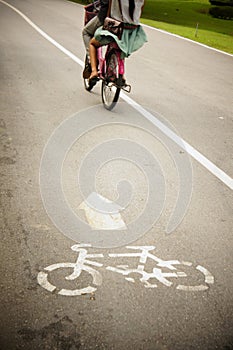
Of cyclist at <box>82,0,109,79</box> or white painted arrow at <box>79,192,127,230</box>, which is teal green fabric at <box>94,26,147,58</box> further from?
white painted arrow at <box>79,192,127,230</box>

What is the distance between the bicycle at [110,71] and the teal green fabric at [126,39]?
15 cm

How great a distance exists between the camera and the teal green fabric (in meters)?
6.66

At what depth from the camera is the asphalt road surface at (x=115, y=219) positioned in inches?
115

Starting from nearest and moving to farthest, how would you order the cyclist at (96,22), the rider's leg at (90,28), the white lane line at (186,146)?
the white lane line at (186,146), the cyclist at (96,22), the rider's leg at (90,28)

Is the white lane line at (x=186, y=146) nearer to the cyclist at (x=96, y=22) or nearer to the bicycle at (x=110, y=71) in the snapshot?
the bicycle at (x=110, y=71)

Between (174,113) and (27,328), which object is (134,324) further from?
(174,113)

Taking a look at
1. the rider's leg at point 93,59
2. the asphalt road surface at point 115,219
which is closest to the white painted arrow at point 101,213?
the asphalt road surface at point 115,219

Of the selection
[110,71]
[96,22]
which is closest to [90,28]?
[96,22]

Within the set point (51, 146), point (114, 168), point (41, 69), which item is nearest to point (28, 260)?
point (114, 168)

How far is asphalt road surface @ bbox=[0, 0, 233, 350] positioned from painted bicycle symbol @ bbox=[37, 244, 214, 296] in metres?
0.01

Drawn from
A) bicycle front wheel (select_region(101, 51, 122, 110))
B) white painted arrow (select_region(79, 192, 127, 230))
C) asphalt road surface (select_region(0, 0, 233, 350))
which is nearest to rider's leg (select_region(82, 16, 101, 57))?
bicycle front wheel (select_region(101, 51, 122, 110))

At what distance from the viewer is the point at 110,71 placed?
7258mm

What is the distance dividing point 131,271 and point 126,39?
14.2ft

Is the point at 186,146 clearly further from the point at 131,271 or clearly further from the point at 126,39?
the point at 131,271
